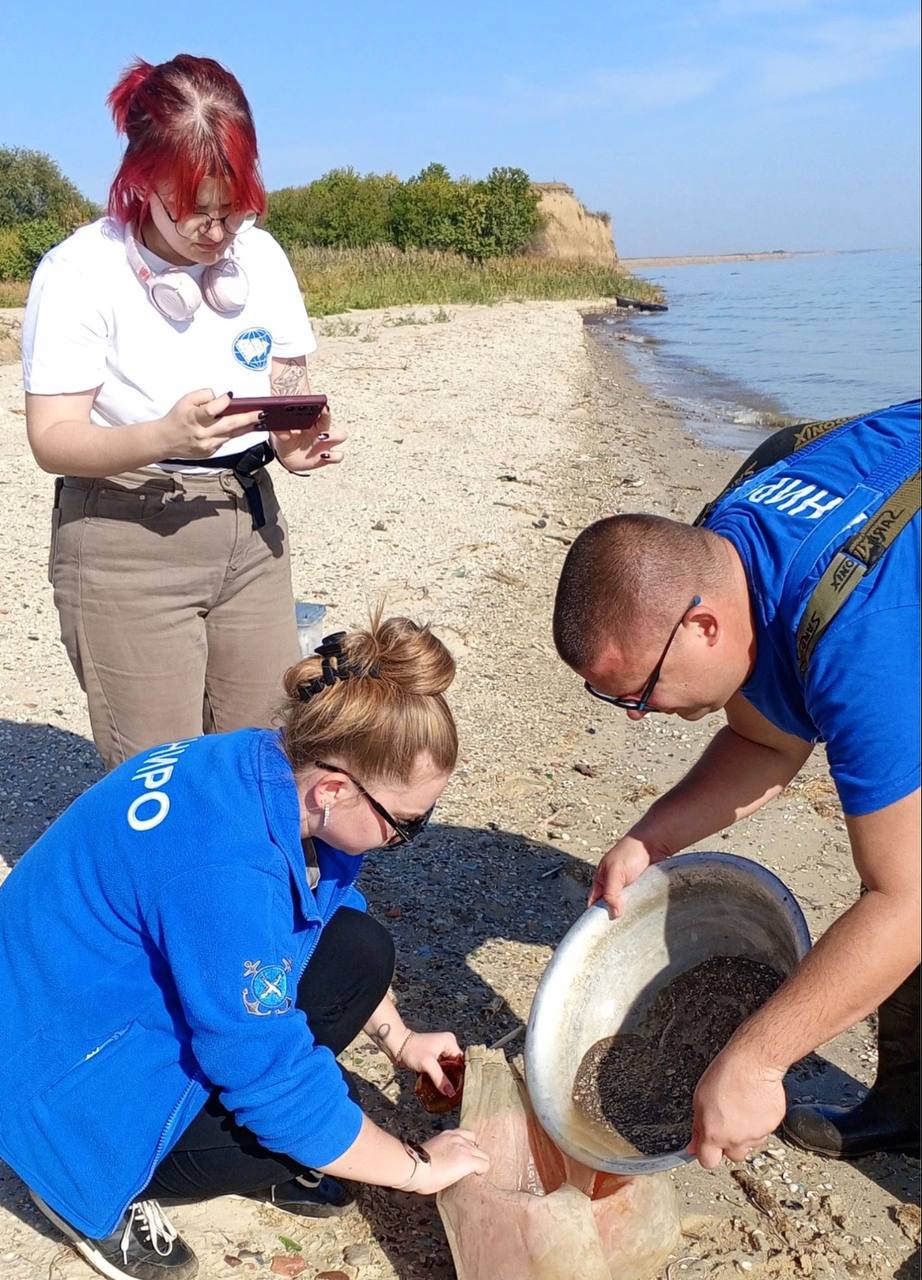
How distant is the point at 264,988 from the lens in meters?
1.96

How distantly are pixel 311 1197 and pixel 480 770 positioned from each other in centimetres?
219

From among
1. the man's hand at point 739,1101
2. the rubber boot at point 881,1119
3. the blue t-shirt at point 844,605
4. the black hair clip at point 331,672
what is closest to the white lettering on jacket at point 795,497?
the blue t-shirt at point 844,605

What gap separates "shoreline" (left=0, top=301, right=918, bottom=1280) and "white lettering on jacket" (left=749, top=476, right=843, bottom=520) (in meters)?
1.53

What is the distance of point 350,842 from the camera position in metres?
2.11

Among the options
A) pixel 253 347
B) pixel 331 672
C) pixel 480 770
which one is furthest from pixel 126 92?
pixel 480 770

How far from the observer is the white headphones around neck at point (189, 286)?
2689 millimetres

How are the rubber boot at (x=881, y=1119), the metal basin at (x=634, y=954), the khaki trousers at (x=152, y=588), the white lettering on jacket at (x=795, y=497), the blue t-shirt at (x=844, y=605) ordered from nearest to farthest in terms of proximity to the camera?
1. the blue t-shirt at (x=844, y=605)
2. the white lettering on jacket at (x=795, y=497)
3. the metal basin at (x=634, y=954)
4. the rubber boot at (x=881, y=1119)
5. the khaki trousers at (x=152, y=588)

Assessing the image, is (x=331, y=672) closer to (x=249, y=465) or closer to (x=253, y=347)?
(x=249, y=465)

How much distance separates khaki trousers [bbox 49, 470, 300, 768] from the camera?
9.30ft

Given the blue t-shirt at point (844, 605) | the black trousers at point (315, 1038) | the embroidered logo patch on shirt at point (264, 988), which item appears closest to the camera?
the blue t-shirt at point (844, 605)

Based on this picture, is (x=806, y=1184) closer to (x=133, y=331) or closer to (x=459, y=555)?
(x=133, y=331)

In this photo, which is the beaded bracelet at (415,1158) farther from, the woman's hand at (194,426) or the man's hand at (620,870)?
the woman's hand at (194,426)

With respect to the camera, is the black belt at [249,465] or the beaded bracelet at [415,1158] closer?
the beaded bracelet at [415,1158]

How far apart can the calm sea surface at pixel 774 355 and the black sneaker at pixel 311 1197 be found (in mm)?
5121
